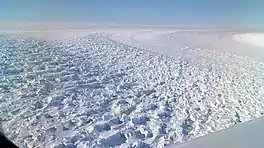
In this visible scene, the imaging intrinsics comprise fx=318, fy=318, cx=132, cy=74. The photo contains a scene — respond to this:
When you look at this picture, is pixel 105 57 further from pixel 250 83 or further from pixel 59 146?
pixel 59 146

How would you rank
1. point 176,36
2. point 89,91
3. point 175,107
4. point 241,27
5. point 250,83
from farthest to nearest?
point 176,36, point 250,83, point 89,91, point 175,107, point 241,27

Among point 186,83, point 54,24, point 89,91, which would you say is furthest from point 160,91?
point 54,24

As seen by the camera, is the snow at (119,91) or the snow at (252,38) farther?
the snow at (252,38)

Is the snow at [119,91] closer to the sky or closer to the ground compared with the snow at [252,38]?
closer to the ground

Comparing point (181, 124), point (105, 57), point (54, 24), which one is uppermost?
point (54, 24)
